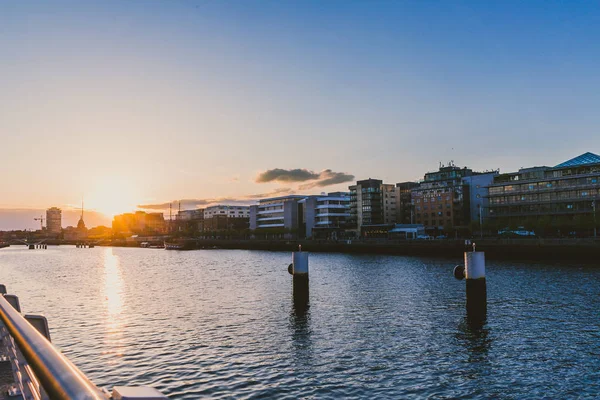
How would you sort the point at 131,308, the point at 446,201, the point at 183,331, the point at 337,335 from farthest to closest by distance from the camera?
1. the point at 446,201
2. the point at 131,308
3. the point at 183,331
4. the point at 337,335

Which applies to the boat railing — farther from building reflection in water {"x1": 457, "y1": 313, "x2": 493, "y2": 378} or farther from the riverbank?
the riverbank

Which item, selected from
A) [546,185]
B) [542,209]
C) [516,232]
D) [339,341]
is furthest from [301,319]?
[546,185]

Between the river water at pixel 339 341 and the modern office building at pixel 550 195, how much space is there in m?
95.0

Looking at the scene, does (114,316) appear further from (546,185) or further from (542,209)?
(546,185)

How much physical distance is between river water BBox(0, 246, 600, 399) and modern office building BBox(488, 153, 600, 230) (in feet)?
312

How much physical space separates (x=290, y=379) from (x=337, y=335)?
9.07 metres

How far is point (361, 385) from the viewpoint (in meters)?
20.9

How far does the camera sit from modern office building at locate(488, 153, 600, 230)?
136 meters

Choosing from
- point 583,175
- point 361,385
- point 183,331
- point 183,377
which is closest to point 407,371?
point 361,385

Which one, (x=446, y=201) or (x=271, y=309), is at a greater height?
(x=446, y=201)

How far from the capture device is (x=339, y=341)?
94.7 ft

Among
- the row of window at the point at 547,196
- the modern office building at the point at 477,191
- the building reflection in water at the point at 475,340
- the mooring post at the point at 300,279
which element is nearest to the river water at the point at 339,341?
the building reflection in water at the point at 475,340

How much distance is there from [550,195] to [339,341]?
14120 centimetres

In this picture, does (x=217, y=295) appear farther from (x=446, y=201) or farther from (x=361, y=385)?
(x=446, y=201)
